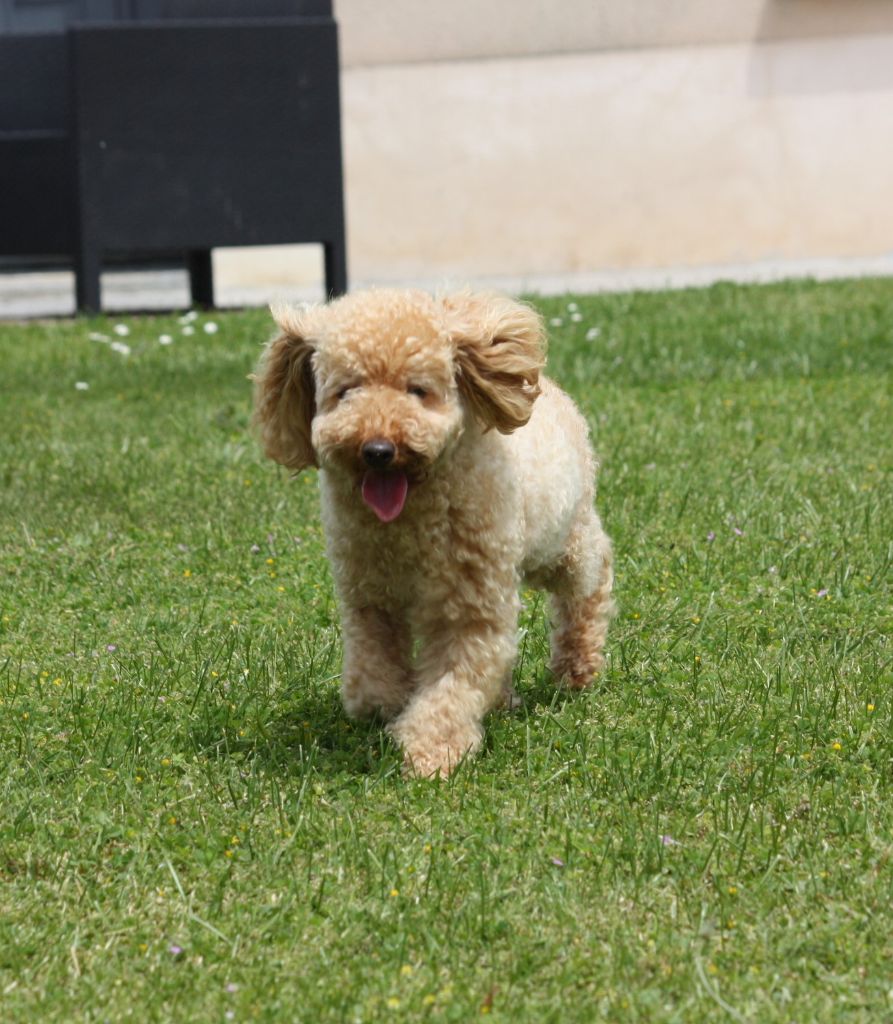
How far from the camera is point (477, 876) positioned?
330 cm

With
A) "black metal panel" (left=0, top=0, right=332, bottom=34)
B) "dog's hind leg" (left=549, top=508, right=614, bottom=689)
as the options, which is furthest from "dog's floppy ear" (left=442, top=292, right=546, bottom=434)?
"black metal panel" (left=0, top=0, right=332, bottom=34)

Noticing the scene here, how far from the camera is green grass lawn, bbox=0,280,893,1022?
299 centimetres

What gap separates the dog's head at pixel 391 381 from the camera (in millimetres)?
3707

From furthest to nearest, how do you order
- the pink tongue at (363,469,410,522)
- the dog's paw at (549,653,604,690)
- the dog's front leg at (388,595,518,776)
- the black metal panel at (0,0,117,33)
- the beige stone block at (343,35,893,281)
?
the beige stone block at (343,35,893,281)
the black metal panel at (0,0,117,33)
the dog's paw at (549,653,604,690)
the dog's front leg at (388,595,518,776)
the pink tongue at (363,469,410,522)

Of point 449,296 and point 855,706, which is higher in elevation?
point 449,296

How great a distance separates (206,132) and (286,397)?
25.0ft

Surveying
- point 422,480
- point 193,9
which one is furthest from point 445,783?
point 193,9

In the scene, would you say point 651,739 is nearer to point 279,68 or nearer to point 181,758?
point 181,758

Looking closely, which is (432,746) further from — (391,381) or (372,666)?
(391,381)

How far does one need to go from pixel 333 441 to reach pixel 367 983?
1.21 m

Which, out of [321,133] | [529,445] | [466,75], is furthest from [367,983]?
[466,75]

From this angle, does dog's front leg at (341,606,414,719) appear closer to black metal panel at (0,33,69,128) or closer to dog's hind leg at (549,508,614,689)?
dog's hind leg at (549,508,614,689)

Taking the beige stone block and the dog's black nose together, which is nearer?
the dog's black nose

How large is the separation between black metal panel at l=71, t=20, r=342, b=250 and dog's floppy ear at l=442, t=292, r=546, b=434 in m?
7.64
